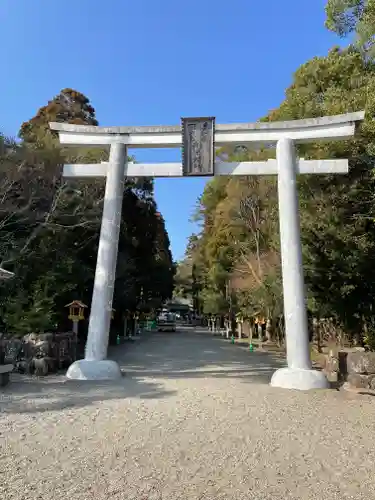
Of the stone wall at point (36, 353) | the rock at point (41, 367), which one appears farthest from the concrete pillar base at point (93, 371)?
the stone wall at point (36, 353)

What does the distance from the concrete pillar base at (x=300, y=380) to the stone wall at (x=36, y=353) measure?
560cm

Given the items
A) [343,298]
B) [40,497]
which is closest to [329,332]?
[343,298]

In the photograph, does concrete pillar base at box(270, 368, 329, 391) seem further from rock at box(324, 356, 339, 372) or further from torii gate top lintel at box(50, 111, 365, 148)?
torii gate top lintel at box(50, 111, 365, 148)

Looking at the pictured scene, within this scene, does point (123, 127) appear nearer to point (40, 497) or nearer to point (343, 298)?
point (343, 298)

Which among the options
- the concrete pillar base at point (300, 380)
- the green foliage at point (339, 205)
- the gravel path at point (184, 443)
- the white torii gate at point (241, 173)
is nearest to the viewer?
the gravel path at point (184, 443)

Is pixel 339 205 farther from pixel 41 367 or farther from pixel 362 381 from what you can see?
pixel 41 367

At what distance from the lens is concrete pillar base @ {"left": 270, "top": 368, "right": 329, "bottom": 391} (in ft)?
27.7

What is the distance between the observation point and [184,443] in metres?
4.77

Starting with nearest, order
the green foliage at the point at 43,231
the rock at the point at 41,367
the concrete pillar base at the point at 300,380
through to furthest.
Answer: the concrete pillar base at the point at 300,380
the rock at the point at 41,367
the green foliage at the point at 43,231

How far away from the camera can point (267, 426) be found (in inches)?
221

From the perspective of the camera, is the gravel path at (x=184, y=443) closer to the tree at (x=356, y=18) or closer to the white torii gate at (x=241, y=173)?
the white torii gate at (x=241, y=173)

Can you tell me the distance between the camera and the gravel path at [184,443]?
354 cm

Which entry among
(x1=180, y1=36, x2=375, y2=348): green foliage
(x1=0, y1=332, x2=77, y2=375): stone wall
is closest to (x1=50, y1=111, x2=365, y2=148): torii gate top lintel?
(x1=180, y1=36, x2=375, y2=348): green foliage

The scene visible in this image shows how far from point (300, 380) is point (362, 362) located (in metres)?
1.24
